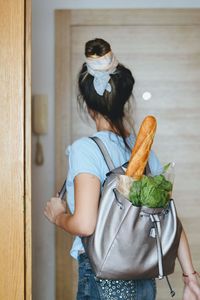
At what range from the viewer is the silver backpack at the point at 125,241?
122 centimetres

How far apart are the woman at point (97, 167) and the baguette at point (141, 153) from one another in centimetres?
9

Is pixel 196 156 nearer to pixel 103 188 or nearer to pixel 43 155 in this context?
pixel 43 155

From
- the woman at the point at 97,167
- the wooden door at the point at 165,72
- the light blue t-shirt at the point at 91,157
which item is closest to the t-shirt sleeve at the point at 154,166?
the woman at the point at 97,167

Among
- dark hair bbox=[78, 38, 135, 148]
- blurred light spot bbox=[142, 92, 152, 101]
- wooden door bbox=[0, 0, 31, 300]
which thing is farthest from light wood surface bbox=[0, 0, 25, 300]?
blurred light spot bbox=[142, 92, 152, 101]

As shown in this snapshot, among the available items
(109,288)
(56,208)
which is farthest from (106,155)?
(109,288)

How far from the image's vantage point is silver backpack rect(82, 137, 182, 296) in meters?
1.22

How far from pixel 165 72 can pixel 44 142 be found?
781 mm

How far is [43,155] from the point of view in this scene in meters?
2.50

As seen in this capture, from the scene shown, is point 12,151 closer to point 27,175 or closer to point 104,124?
point 27,175

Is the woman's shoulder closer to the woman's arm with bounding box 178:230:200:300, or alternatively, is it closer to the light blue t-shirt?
the light blue t-shirt

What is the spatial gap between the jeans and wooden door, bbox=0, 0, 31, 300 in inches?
7.7

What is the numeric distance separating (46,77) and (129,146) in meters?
1.22

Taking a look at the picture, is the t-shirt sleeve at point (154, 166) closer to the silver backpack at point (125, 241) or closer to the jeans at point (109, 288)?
the silver backpack at point (125, 241)

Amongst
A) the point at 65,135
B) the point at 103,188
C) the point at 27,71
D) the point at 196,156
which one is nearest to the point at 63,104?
the point at 65,135
